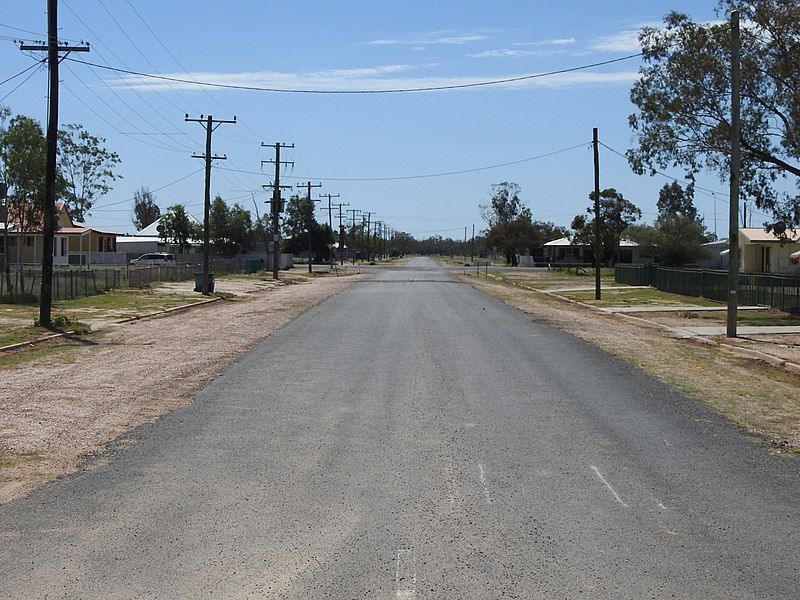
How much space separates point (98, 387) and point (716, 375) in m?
10.7

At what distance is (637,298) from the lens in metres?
45.3

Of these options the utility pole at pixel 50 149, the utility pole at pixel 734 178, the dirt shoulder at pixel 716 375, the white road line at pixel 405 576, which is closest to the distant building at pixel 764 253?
the dirt shoulder at pixel 716 375

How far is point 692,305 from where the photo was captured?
38.8 meters

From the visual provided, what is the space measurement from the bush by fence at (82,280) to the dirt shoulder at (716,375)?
18203 millimetres

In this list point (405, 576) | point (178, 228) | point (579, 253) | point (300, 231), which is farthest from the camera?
point (300, 231)

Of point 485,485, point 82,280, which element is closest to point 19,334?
point 485,485

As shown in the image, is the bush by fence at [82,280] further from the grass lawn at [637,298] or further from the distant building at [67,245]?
the grass lawn at [637,298]

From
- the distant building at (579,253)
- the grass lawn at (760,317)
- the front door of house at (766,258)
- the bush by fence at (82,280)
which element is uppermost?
the distant building at (579,253)

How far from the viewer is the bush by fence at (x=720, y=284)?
33750 mm

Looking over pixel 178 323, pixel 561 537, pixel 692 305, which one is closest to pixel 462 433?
pixel 561 537

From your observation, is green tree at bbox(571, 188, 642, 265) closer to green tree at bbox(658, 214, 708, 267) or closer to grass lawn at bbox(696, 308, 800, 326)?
green tree at bbox(658, 214, 708, 267)

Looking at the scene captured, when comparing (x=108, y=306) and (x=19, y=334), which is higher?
(x=108, y=306)

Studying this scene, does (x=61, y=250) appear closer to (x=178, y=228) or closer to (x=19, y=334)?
(x=178, y=228)

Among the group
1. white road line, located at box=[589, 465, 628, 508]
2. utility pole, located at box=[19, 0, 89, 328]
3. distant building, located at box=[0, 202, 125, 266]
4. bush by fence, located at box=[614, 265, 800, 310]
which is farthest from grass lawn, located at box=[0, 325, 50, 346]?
distant building, located at box=[0, 202, 125, 266]
